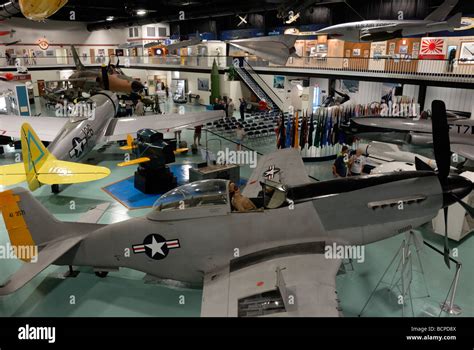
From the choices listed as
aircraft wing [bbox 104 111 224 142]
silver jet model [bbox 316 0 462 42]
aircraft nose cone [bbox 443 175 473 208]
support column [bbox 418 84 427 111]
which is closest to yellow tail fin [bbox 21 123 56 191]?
aircraft wing [bbox 104 111 224 142]

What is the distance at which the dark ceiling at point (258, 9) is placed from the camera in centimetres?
1985

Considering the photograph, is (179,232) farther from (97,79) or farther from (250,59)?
(250,59)

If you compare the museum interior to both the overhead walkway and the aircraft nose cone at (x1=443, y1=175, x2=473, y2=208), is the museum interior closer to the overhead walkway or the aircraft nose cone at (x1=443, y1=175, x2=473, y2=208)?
the aircraft nose cone at (x1=443, y1=175, x2=473, y2=208)

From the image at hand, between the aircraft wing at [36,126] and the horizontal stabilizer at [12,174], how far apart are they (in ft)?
16.3

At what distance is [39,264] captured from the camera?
5.11 m

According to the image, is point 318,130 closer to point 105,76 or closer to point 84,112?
point 84,112

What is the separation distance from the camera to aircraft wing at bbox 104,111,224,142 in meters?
14.2

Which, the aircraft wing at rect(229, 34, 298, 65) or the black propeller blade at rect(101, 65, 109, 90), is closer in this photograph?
the aircraft wing at rect(229, 34, 298, 65)

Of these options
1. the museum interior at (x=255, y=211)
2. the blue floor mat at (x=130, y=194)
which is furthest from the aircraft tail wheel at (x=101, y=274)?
the blue floor mat at (x=130, y=194)

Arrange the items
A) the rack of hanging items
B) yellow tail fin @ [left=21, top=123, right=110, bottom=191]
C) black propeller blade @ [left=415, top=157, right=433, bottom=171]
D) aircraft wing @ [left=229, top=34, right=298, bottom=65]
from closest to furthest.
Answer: black propeller blade @ [left=415, top=157, right=433, bottom=171]
yellow tail fin @ [left=21, top=123, right=110, bottom=191]
the rack of hanging items
aircraft wing @ [left=229, top=34, right=298, bottom=65]

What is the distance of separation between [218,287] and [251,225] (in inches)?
41.1

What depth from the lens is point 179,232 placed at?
5.30 meters

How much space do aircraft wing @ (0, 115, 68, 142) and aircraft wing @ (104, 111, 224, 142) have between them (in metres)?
2.21

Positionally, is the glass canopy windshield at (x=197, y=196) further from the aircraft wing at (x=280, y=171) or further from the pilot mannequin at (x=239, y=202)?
the aircraft wing at (x=280, y=171)
